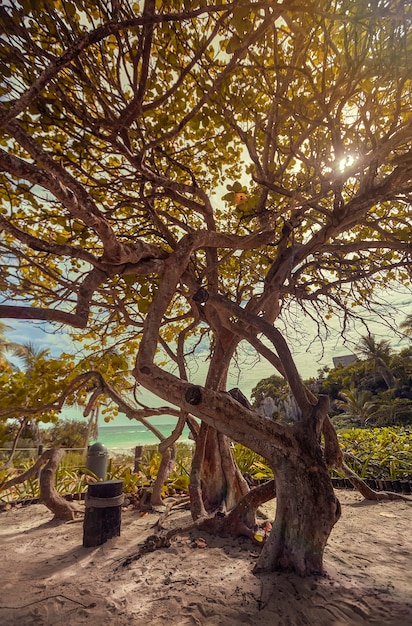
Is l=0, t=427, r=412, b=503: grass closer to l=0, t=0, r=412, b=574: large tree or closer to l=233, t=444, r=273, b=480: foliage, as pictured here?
l=233, t=444, r=273, b=480: foliage

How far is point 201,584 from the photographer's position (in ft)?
8.52

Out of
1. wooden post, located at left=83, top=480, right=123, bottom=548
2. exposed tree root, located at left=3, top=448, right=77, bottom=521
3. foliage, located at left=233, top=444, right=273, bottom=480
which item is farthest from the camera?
foliage, located at left=233, top=444, right=273, bottom=480

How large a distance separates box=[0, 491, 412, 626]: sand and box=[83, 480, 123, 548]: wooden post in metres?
0.10

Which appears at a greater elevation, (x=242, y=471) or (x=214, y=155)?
(x=214, y=155)

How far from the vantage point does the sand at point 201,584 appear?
213 centimetres

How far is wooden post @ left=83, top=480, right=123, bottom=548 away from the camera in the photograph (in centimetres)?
371

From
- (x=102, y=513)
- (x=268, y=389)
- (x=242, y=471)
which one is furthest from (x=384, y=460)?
(x=268, y=389)

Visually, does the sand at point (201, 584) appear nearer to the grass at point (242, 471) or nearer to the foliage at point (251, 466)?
the grass at point (242, 471)

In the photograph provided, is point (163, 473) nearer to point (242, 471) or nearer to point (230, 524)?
point (230, 524)

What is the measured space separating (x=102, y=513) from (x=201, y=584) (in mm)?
1696

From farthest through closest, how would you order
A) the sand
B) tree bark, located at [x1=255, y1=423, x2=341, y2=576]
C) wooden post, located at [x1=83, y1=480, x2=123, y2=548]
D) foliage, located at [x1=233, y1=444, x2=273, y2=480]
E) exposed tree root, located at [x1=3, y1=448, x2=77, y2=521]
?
1. foliage, located at [x1=233, y1=444, x2=273, y2=480]
2. exposed tree root, located at [x1=3, y1=448, x2=77, y2=521]
3. wooden post, located at [x1=83, y1=480, x2=123, y2=548]
4. tree bark, located at [x1=255, y1=423, x2=341, y2=576]
5. the sand

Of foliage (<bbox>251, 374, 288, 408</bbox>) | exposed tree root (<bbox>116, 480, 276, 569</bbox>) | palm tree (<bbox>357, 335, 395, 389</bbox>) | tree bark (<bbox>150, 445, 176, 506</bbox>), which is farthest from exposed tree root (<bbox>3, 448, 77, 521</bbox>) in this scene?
foliage (<bbox>251, 374, 288, 408</bbox>)

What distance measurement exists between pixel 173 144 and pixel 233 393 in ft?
12.1

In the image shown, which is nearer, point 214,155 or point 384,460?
point 214,155
